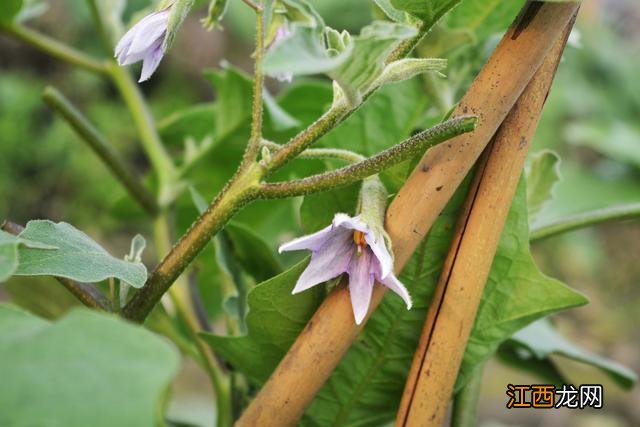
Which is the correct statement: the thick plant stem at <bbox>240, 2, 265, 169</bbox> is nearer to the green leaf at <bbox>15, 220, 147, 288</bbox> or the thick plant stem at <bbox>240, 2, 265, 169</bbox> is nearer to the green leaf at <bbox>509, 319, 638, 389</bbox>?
the green leaf at <bbox>15, 220, 147, 288</bbox>

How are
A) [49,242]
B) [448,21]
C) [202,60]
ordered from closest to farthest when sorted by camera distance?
[49,242] → [448,21] → [202,60]

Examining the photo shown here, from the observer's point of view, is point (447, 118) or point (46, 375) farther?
point (447, 118)

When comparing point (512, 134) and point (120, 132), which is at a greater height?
point (120, 132)

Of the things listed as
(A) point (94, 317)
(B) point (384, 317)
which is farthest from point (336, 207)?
(A) point (94, 317)

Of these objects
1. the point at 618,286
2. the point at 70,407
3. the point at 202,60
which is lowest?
the point at 70,407

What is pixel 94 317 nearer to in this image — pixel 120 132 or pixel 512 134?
pixel 512 134

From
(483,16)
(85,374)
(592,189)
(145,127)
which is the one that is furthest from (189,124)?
(592,189)

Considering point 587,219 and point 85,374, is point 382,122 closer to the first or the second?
point 587,219

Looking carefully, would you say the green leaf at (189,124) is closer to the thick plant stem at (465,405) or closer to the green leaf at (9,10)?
the green leaf at (9,10)
